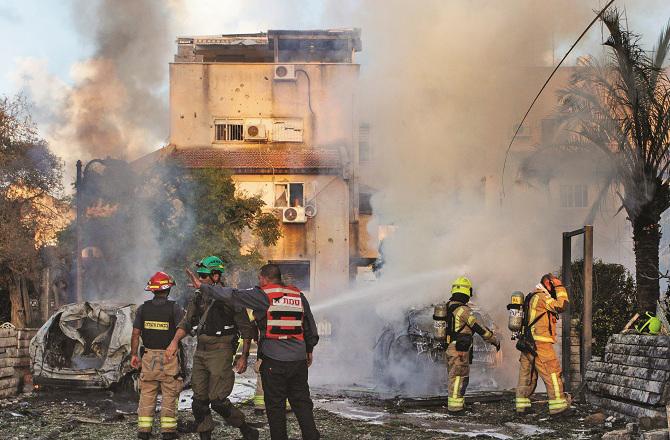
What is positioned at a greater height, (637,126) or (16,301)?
(637,126)

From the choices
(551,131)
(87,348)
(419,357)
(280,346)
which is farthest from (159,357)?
(551,131)

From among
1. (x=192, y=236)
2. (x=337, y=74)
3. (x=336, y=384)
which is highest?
(x=337, y=74)

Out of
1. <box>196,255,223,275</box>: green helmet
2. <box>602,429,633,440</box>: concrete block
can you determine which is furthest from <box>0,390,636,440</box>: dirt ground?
<box>196,255,223,275</box>: green helmet

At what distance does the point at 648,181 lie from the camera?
51.1 ft

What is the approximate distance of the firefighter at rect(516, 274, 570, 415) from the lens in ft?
38.0

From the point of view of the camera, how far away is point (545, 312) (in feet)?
38.9

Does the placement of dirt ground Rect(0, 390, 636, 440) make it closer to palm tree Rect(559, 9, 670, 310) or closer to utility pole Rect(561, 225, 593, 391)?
utility pole Rect(561, 225, 593, 391)

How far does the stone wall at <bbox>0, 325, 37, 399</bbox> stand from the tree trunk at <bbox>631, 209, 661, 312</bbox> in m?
9.99

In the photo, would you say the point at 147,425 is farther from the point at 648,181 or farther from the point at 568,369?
the point at 648,181

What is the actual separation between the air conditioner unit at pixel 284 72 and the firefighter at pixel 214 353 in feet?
94.0

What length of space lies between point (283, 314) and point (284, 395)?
29.1 inches

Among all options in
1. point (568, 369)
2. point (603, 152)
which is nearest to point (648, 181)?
point (603, 152)

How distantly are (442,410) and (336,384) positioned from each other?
4535 millimetres

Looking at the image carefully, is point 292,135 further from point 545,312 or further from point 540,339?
point 540,339
